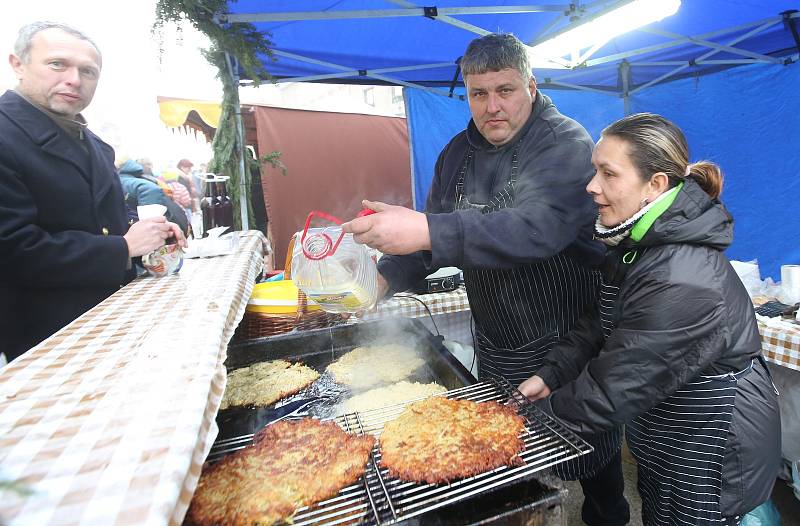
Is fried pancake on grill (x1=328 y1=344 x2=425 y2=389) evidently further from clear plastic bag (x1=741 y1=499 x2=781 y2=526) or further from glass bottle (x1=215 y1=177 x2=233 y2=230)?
glass bottle (x1=215 y1=177 x2=233 y2=230)

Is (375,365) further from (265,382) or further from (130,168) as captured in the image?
(130,168)

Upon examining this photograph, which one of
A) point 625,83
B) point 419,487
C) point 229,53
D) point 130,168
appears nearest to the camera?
point 419,487

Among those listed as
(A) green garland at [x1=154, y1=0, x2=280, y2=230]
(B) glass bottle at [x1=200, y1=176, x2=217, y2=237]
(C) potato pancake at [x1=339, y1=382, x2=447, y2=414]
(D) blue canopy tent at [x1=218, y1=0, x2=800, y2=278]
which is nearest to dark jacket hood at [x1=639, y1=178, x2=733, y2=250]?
(C) potato pancake at [x1=339, y1=382, x2=447, y2=414]

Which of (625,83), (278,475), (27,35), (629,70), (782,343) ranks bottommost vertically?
(782,343)

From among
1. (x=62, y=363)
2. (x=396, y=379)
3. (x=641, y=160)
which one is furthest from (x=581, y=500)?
(x=62, y=363)

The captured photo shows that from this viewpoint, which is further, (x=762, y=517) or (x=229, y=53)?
(x=229, y=53)

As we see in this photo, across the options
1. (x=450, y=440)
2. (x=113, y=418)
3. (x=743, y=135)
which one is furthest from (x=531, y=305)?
(x=743, y=135)

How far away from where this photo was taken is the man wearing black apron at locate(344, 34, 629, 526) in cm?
163

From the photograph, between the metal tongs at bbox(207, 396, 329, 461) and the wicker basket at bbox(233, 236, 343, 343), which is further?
the wicker basket at bbox(233, 236, 343, 343)

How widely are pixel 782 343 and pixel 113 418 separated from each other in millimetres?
3853

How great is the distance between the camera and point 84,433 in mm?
798

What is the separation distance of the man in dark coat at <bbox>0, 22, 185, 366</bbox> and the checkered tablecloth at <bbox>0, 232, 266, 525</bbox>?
2.26ft

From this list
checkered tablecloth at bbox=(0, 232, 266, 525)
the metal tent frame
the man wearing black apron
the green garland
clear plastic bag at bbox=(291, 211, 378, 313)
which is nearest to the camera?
checkered tablecloth at bbox=(0, 232, 266, 525)

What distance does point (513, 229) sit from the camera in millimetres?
1701
